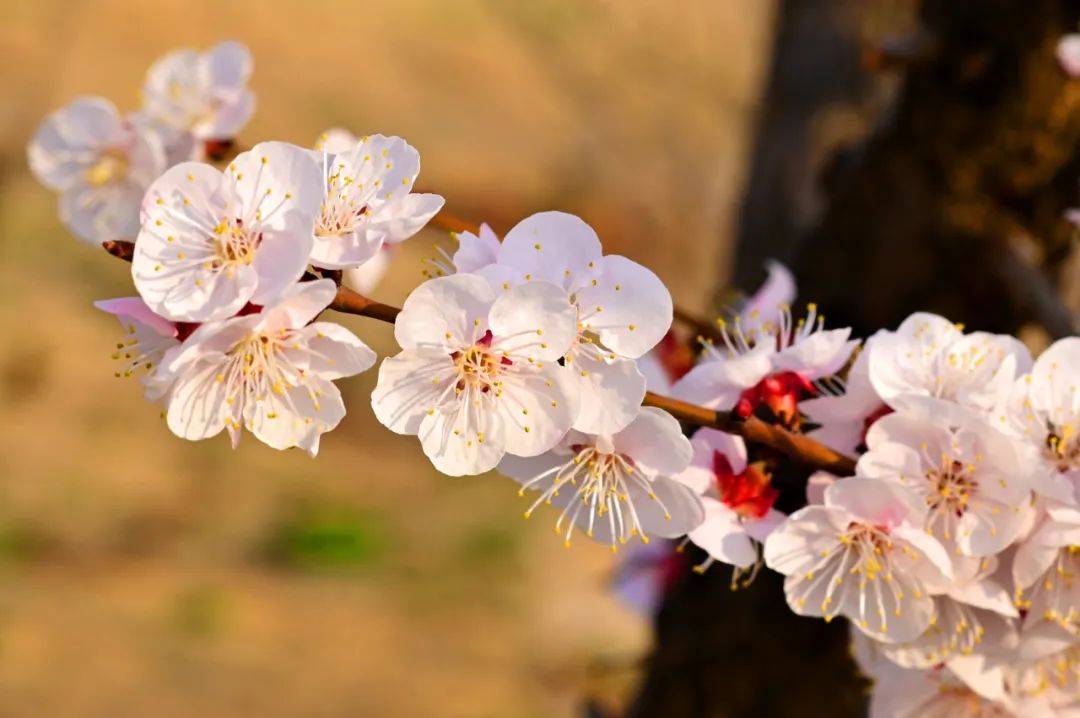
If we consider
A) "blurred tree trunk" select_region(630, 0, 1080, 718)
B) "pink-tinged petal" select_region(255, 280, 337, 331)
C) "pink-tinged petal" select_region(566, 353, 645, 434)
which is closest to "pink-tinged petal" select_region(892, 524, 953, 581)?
"pink-tinged petal" select_region(566, 353, 645, 434)

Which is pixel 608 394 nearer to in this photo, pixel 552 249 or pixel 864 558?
pixel 552 249

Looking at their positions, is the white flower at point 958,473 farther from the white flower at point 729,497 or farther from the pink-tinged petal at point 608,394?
the pink-tinged petal at point 608,394

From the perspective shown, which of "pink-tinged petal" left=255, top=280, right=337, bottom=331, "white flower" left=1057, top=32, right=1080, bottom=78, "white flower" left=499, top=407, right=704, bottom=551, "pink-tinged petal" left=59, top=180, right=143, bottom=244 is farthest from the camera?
"white flower" left=1057, top=32, right=1080, bottom=78

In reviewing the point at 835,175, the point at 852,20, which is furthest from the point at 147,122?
the point at 852,20

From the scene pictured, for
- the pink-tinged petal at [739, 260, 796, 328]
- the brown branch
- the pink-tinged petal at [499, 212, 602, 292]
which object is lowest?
the pink-tinged petal at [739, 260, 796, 328]

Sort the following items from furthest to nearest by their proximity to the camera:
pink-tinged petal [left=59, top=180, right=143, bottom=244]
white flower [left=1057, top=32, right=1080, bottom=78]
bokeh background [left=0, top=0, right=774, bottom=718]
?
bokeh background [left=0, top=0, right=774, bottom=718], white flower [left=1057, top=32, right=1080, bottom=78], pink-tinged petal [left=59, top=180, right=143, bottom=244]

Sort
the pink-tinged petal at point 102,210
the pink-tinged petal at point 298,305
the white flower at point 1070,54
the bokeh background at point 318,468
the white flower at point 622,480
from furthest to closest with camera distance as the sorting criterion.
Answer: the bokeh background at point 318,468 → the white flower at point 1070,54 → the pink-tinged petal at point 102,210 → the white flower at point 622,480 → the pink-tinged petal at point 298,305

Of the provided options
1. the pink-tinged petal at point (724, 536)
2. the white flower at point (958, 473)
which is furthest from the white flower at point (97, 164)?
the white flower at point (958, 473)

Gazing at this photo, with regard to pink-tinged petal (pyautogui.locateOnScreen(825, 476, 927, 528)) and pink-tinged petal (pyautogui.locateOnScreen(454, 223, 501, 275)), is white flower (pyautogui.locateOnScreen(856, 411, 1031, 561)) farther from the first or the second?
pink-tinged petal (pyautogui.locateOnScreen(454, 223, 501, 275))
